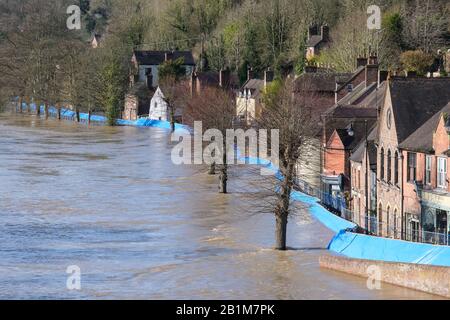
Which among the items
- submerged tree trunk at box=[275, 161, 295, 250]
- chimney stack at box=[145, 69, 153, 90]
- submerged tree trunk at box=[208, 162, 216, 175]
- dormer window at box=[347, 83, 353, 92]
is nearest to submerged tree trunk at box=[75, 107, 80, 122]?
chimney stack at box=[145, 69, 153, 90]

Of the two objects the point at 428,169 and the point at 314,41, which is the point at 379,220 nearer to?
the point at 428,169

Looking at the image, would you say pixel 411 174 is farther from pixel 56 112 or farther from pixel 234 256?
pixel 56 112

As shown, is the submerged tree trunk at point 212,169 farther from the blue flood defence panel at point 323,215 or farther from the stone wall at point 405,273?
the stone wall at point 405,273

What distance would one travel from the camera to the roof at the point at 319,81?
232 feet

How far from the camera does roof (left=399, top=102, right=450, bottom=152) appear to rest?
3838cm

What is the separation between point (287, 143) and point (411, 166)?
666cm

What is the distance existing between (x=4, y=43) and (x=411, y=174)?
11814 centimetres

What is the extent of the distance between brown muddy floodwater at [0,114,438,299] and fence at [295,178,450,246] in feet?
5.19

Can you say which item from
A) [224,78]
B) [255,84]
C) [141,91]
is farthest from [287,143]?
[141,91]

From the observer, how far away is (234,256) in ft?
135

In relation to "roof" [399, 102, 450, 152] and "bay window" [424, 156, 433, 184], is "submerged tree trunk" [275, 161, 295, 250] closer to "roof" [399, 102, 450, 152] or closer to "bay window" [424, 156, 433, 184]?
"roof" [399, 102, 450, 152]

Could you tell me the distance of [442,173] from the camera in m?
37.4
